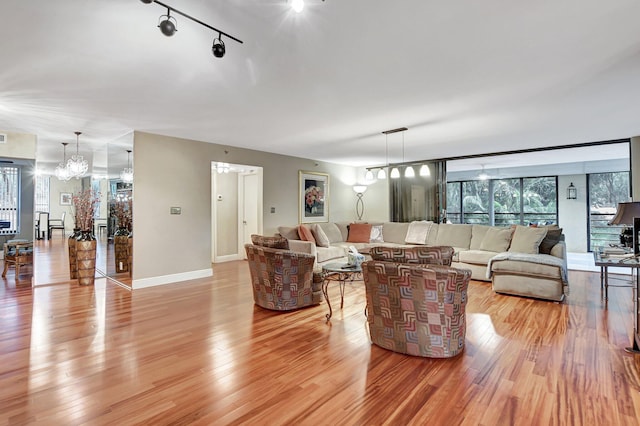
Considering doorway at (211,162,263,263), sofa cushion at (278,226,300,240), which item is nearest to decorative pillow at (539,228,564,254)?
sofa cushion at (278,226,300,240)

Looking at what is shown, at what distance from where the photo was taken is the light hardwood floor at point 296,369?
1.95 meters

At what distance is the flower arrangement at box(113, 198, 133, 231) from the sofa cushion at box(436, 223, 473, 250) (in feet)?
18.6

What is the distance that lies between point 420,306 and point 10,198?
6.67m

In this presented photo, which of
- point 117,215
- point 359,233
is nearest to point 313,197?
point 359,233

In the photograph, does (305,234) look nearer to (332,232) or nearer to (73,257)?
(332,232)

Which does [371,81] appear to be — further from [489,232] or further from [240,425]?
[489,232]

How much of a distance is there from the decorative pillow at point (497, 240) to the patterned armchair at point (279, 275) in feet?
11.9

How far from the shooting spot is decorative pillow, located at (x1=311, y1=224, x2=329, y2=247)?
6285 millimetres

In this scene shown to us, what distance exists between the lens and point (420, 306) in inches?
103

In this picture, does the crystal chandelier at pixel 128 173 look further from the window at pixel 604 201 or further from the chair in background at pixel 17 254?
the window at pixel 604 201

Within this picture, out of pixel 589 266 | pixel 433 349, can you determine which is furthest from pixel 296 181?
pixel 589 266

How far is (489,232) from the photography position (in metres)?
5.99

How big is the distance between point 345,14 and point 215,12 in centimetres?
80

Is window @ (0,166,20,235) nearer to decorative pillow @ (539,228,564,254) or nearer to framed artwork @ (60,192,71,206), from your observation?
framed artwork @ (60,192,71,206)
